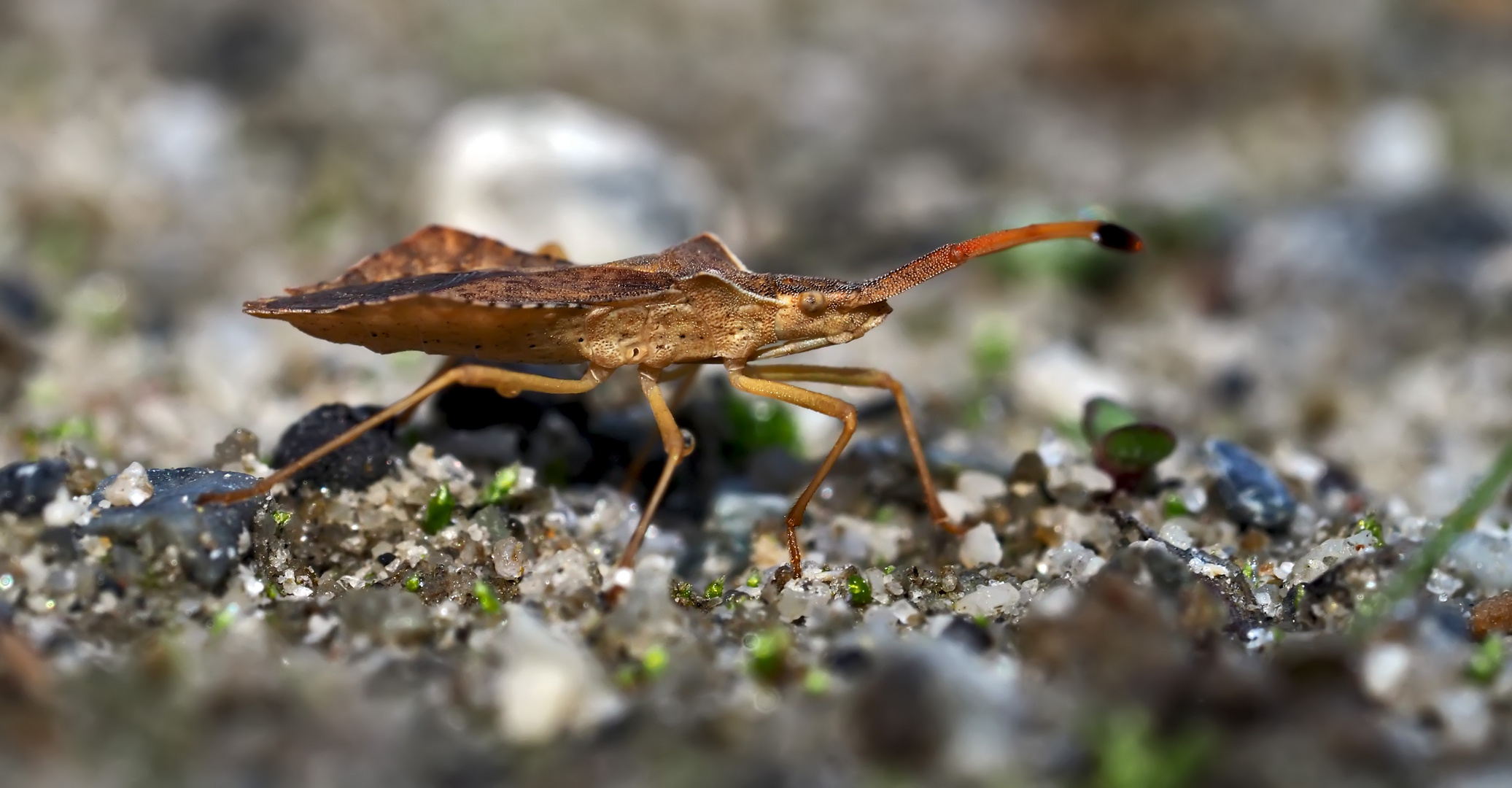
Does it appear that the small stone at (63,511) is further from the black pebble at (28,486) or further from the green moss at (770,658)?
the green moss at (770,658)

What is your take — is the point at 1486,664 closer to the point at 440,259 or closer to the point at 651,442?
the point at 651,442

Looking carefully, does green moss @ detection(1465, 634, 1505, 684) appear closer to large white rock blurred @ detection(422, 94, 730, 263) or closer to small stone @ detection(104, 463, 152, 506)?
small stone @ detection(104, 463, 152, 506)

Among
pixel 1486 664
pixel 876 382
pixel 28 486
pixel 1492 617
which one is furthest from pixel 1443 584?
pixel 28 486

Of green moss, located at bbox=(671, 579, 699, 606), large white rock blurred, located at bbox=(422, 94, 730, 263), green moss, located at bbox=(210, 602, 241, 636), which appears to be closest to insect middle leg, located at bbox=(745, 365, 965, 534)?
green moss, located at bbox=(671, 579, 699, 606)

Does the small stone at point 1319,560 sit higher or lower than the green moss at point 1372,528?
lower

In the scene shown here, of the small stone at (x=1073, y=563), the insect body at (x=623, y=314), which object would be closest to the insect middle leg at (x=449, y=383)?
the insect body at (x=623, y=314)

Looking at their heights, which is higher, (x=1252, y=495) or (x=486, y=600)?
(x=1252, y=495)
